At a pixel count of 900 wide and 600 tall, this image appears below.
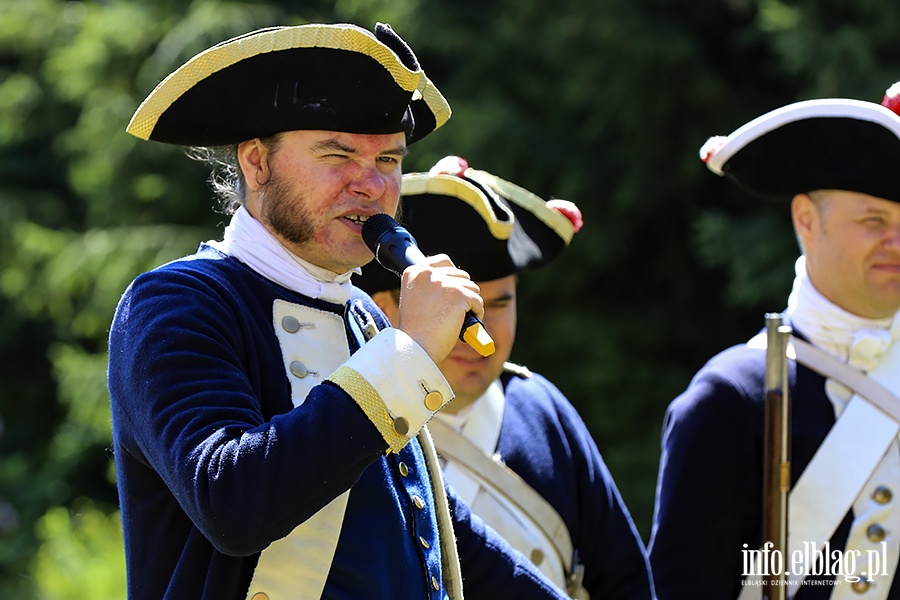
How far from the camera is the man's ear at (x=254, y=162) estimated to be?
2742 mm

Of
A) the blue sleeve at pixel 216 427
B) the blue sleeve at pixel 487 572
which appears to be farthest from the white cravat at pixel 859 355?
the blue sleeve at pixel 216 427

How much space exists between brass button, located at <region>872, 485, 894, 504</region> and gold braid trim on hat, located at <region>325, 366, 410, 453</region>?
1.91 meters

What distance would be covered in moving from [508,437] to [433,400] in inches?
61.0

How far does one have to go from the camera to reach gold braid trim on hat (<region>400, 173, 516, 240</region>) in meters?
3.82

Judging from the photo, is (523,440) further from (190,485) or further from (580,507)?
(190,485)

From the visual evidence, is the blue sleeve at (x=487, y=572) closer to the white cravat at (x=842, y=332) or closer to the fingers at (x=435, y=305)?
the fingers at (x=435, y=305)

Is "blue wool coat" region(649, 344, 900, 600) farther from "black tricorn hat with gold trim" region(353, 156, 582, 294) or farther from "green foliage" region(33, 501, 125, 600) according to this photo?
"green foliage" region(33, 501, 125, 600)

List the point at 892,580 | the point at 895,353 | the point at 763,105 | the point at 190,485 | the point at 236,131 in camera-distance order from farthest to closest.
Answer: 1. the point at 763,105
2. the point at 895,353
3. the point at 892,580
4. the point at 236,131
5. the point at 190,485

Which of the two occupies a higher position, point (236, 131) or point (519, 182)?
point (519, 182)

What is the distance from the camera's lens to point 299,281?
9.01 feet

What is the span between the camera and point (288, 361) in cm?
262

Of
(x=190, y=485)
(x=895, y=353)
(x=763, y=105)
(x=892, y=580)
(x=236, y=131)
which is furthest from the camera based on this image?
(x=763, y=105)

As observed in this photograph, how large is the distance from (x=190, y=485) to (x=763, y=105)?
22.0 ft

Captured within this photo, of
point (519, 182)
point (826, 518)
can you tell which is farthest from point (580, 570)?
point (519, 182)
